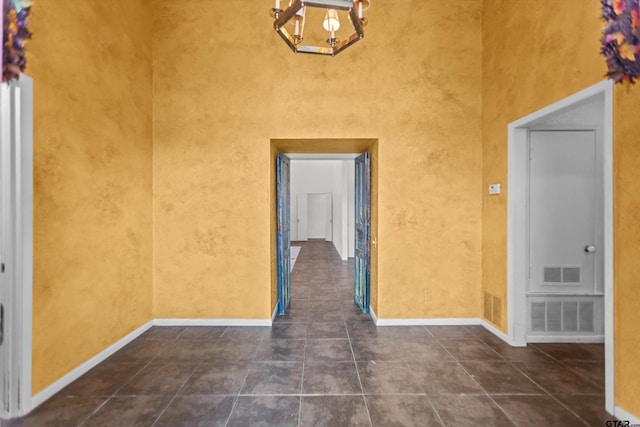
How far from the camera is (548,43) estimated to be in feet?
8.26

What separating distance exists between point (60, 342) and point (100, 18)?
289 centimetres

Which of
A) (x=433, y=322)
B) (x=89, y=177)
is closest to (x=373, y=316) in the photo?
(x=433, y=322)

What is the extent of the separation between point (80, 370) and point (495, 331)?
4119 mm

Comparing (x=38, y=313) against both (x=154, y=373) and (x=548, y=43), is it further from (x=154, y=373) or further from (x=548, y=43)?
(x=548, y=43)

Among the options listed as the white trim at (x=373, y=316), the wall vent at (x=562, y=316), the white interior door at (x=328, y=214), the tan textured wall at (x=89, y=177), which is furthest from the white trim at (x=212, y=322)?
the white interior door at (x=328, y=214)

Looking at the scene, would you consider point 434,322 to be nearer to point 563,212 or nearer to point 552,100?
point 563,212

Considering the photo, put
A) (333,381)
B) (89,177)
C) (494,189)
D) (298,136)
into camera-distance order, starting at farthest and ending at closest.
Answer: (298,136)
(494,189)
(89,177)
(333,381)

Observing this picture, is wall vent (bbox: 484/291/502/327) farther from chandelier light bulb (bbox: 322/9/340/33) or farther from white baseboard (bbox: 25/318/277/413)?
chandelier light bulb (bbox: 322/9/340/33)

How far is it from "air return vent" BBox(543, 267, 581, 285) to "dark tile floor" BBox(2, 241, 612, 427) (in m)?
0.66

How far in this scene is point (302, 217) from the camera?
13.4 m

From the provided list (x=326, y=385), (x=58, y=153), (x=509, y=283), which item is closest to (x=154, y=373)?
(x=326, y=385)

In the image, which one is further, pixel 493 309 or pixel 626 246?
pixel 493 309

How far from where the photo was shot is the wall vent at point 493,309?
3.20m

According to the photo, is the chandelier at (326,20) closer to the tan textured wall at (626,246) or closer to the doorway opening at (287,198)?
the doorway opening at (287,198)
